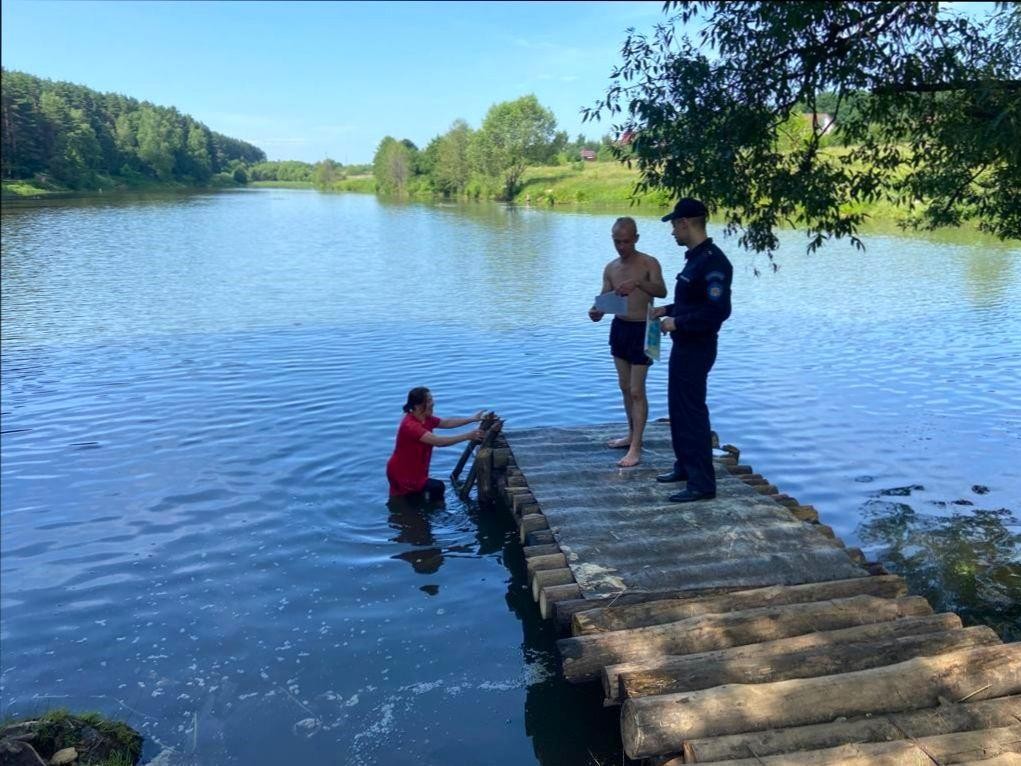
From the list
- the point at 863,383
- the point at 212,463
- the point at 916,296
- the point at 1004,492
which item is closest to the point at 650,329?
the point at 1004,492

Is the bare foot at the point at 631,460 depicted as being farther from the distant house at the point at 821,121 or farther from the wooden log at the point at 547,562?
the distant house at the point at 821,121

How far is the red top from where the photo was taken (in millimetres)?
8898

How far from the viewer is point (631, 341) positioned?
7.71 meters

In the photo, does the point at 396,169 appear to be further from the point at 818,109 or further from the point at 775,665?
the point at 775,665

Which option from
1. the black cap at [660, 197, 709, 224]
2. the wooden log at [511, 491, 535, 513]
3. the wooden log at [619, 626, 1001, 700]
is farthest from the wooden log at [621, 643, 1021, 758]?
the black cap at [660, 197, 709, 224]

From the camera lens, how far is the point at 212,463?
11039 millimetres

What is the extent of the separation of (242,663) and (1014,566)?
7154mm

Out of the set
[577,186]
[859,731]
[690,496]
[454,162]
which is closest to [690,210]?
[690,496]

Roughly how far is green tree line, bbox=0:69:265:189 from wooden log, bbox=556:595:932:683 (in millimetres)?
57431

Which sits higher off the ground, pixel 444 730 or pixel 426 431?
pixel 426 431

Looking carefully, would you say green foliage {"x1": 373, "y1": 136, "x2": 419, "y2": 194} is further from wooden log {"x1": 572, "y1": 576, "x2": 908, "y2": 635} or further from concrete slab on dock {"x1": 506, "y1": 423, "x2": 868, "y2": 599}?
wooden log {"x1": 572, "y1": 576, "x2": 908, "y2": 635}

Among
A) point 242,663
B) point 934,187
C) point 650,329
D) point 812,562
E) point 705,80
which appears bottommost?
point 242,663

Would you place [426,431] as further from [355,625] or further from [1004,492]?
[1004,492]

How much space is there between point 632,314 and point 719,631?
11.9 ft
